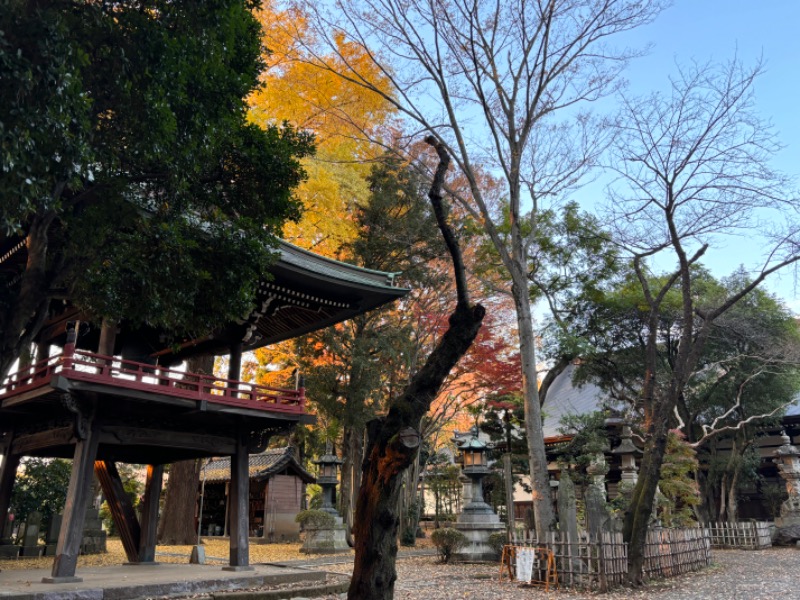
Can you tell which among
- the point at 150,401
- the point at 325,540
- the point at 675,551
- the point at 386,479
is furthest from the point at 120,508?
the point at 675,551

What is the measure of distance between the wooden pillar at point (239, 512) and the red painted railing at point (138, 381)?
1082 millimetres

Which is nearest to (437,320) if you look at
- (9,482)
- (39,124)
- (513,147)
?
(513,147)

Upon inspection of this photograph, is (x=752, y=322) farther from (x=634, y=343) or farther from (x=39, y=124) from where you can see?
(x=39, y=124)

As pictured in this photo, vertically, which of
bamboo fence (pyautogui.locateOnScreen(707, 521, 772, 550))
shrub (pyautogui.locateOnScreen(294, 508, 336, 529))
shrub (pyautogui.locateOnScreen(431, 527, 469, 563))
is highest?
shrub (pyautogui.locateOnScreen(294, 508, 336, 529))

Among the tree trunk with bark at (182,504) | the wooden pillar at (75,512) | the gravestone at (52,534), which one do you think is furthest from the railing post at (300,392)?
the gravestone at (52,534)

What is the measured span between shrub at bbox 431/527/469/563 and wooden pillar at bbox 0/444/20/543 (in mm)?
9812

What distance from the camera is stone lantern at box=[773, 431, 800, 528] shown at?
2167 cm

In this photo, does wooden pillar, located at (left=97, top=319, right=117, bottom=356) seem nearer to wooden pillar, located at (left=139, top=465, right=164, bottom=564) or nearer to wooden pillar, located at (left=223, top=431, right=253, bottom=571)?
wooden pillar, located at (left=223, top=431, right=253, bottom=571)

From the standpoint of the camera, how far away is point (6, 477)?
10.9 meters

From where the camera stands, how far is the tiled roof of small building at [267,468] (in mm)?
→ 21638

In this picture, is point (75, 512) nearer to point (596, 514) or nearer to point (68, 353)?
point (68, 353)

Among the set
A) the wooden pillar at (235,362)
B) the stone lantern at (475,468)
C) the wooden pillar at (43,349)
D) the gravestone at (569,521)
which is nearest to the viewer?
the gravestone at (569,521)

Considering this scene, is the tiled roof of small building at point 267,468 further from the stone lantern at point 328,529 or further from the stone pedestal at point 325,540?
the stone pedestal at point 325,540

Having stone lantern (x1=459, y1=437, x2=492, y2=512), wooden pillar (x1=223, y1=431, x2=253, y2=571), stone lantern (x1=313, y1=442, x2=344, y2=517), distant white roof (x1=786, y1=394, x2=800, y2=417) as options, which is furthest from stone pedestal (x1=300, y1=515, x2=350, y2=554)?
distant white roof (x1=786, y1=394, x2=800, y2=417)
